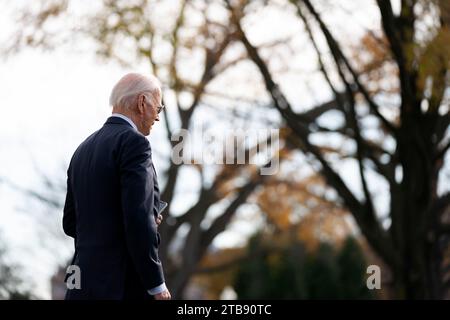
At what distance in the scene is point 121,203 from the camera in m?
3.98

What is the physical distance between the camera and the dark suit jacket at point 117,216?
3889 millimetres

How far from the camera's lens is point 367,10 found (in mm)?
11453

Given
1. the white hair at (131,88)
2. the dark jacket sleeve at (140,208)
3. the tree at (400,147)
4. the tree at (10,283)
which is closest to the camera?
the dark jacket sleeve at (140,208)

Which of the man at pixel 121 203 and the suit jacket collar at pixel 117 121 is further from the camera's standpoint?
the suit jacket collar at pixel 117 121

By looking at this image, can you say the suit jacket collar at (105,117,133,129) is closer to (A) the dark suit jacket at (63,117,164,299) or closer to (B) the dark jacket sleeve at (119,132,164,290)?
(A) the dark suit jacket at (63,117,164,299)

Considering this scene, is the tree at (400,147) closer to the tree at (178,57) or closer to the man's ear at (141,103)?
the tree at (178,57)

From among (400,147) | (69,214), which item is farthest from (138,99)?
(400,147)

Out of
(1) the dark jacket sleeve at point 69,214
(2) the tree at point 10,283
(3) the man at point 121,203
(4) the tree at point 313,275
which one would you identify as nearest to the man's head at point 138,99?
(3) the man at point 121,203

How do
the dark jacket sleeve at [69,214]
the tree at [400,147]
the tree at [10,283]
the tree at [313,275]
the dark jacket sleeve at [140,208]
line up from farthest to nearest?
the tree at [313,275] < the tree at [10,283] < the tree at [400,147] < the dark jacket sleeve at [69,214] < the dark jacket sleeve at [140,208]

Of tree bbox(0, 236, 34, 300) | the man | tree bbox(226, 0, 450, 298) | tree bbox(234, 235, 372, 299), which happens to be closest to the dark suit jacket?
the man

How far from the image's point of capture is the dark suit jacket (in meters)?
3.89
